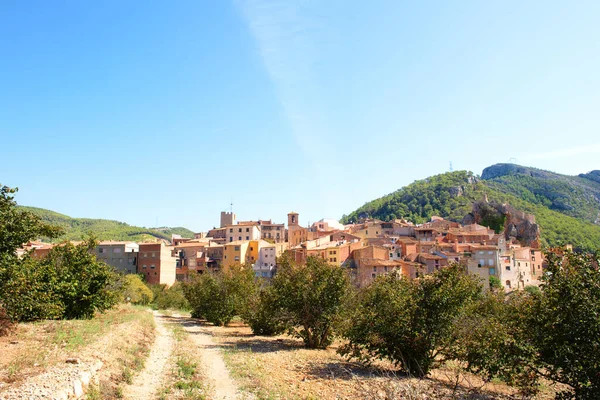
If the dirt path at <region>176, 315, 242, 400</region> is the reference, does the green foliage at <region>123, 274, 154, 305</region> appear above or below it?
below

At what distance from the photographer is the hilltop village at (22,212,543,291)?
77.0 metres

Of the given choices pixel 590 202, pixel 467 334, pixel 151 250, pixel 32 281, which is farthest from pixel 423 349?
pixel 590 202

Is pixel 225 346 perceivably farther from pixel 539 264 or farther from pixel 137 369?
pixel 539 264

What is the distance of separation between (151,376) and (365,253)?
6272 centimetres

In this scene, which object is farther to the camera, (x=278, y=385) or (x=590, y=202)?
(x=590, y=202)

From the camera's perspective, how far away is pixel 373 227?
10444 cm

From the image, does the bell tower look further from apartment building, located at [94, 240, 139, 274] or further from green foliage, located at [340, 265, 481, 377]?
green foliage, located at [340, 265, 481, 377]

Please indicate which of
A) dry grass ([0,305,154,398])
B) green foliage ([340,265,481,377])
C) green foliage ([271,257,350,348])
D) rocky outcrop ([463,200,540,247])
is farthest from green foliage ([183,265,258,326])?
rocky outcrop ([463,200,540,247])

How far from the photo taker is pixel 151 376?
55.6 feet

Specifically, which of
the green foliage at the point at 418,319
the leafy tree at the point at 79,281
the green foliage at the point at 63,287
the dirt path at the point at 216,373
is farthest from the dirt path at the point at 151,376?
the green foliage at the point at 418,319

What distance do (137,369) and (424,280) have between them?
1245 centimetres

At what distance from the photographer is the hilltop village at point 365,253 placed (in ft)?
253

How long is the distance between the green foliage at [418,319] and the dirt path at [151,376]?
8.71 meters

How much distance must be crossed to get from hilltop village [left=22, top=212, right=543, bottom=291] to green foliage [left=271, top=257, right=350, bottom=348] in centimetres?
3993
